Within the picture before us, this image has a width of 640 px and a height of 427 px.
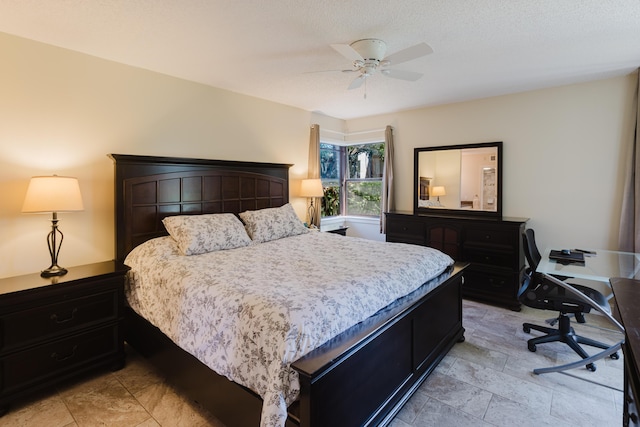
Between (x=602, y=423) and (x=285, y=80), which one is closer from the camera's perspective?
(x=602, y=423)

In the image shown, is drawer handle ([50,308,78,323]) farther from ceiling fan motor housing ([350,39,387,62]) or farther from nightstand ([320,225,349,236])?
nightstand ([320,225,349,236])

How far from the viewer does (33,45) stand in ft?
8.24

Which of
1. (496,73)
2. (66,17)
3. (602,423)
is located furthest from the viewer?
(496,73)

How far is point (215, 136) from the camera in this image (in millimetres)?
3742

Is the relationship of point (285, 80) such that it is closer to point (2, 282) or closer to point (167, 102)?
point (167, 102)

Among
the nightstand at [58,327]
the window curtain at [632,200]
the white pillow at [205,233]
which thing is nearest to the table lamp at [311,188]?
the white pillow at [205,233]

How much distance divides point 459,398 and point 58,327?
282 cm

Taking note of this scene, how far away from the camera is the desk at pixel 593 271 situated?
7.29 feet

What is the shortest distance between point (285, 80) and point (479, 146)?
2694 mm

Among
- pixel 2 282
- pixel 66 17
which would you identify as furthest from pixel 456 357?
pixel 66 17

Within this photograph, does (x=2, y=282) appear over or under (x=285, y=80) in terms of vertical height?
under

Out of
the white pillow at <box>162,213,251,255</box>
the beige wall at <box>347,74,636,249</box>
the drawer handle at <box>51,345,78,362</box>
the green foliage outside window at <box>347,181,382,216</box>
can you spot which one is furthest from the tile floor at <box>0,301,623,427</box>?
the green foliage outside window at <box>347,181,382,216</box>

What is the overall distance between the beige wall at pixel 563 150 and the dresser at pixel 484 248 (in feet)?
1.34

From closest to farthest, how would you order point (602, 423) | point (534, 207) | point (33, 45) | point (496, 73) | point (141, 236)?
1. point (602, 423)
2. point (33, 45)
3. point (141, 236)
4. point (496, 73)
5. point (534, 207)
